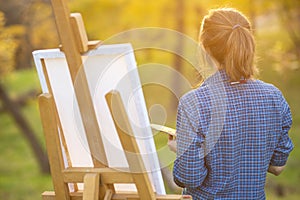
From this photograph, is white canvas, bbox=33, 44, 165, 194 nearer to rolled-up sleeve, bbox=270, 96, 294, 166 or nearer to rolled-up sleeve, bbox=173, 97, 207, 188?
rolled-up sleeve, bbox=173, 97, 207, 188

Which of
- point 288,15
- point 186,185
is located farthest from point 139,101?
point 288,15

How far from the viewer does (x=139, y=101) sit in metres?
1.91

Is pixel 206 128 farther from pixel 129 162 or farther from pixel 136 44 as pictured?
pixel 136 44

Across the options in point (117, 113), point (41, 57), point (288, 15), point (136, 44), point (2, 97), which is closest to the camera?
point (117, 113)

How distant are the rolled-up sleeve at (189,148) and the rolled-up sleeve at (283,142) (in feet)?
0.98

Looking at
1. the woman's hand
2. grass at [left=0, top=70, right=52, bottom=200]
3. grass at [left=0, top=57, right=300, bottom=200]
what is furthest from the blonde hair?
grass at [left=0, top=70, right=52, bottom=200]

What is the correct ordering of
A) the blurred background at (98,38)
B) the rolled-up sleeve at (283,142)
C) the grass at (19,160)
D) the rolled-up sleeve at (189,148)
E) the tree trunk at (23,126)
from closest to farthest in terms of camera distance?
1. the rolled-up sleeve at (189,148)
2. the rolled-up sleeve at (283,142)
3. the blurred background at (98,38)
4. the tree trunk at (23,126)
5. the grass at (19,160)

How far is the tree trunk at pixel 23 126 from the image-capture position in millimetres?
7273

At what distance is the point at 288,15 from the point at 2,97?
3.92 meters

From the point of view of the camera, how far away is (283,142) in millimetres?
2029

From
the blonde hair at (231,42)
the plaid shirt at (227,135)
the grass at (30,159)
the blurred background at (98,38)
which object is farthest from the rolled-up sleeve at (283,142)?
the grass at (30,159)

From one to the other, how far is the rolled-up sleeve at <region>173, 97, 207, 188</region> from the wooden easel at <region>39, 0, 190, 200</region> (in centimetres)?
9

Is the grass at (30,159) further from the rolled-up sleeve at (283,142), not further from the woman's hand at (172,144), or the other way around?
the woman's hand at (172,144)

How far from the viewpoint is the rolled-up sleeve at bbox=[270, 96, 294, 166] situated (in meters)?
1.97
